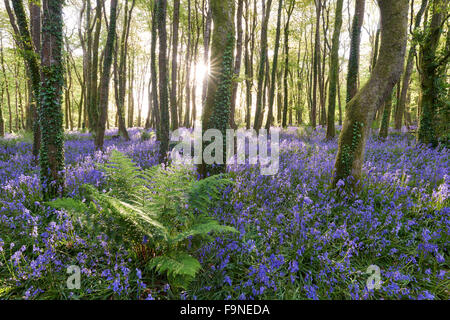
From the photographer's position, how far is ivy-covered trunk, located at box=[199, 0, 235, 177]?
16.2ft

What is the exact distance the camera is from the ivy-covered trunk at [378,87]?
391 centimetres

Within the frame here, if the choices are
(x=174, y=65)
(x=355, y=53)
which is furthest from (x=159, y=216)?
(x=174, y=65)

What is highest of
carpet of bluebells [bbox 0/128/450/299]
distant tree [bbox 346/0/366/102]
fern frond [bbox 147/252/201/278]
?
distant tree [bbox 346/0/366/102]

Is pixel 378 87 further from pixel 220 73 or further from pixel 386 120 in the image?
pixel 386 120

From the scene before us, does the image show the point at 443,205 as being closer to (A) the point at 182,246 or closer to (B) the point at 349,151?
(B) the point at 349,151

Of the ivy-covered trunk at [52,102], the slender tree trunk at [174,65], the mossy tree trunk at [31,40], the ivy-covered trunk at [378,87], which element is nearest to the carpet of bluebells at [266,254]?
the ivy-covered trunk at [52,102]

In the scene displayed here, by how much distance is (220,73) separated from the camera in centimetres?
494

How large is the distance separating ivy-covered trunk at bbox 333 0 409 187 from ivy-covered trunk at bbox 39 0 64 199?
5.21 metres

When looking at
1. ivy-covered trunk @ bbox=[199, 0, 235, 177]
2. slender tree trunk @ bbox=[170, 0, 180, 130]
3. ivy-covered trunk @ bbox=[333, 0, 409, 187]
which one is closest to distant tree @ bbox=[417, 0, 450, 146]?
ivy-covered trunk @ bbox=[333, 0, 409, 187]

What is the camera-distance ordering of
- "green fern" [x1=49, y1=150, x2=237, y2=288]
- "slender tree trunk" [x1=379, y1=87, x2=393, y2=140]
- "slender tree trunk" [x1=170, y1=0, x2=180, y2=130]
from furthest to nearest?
"slender tree trunk" [x1=379, y1=87, x2=393, y2=140], "slender tree trunk" [x1=170, y1=0, x2=180, y2=130], "green fern" [x1=49, y1=150, x2=237, y2=288]

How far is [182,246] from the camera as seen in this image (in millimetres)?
2803

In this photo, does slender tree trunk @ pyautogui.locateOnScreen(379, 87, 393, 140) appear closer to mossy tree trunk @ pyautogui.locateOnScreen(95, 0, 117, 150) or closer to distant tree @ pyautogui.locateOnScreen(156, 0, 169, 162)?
distant tree @ pyautogui.locateOnScreen(156, 0, 169, 162)
